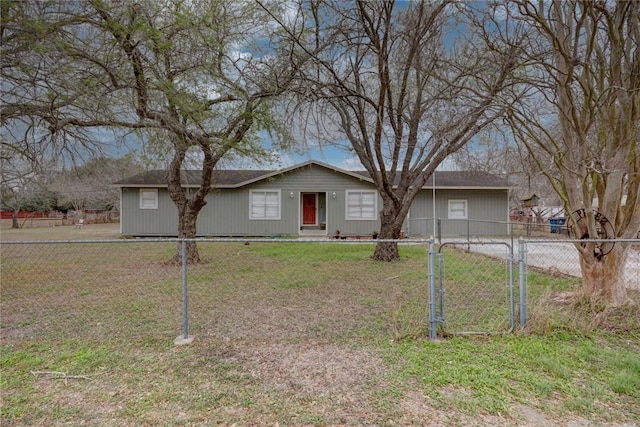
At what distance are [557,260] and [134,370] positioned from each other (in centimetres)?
981

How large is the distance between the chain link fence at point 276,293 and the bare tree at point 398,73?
273cm

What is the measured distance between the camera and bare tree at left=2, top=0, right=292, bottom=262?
16.5ft

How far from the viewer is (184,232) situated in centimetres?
883

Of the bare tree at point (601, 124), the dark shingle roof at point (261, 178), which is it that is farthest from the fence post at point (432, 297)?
the dark shingle roof at point (261, 178)

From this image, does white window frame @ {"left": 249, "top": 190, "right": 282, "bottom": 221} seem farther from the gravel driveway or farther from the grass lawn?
the grass lawn

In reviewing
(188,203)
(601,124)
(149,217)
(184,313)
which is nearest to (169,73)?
(188,203)

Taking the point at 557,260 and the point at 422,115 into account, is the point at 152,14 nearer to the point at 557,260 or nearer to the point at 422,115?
the point at 422,115

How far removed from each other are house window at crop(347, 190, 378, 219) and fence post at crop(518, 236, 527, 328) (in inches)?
450

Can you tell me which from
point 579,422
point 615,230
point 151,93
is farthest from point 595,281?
point 151,93

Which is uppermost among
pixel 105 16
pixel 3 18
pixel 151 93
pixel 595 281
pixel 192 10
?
pixel 192 10

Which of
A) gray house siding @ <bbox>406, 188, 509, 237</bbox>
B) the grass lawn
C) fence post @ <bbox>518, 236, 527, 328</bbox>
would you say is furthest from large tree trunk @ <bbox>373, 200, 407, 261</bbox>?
gray house siding @ <bbox>406, 188, 509, 237</bbox>

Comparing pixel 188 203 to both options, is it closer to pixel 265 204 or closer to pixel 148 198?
pixel 265 204

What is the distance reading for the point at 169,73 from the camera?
6.39 m

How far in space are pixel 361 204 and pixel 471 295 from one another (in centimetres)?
983
